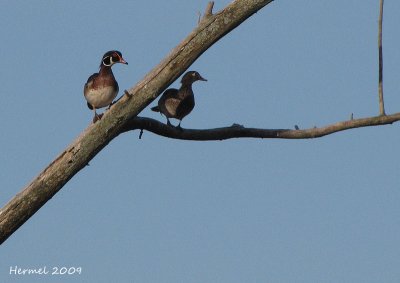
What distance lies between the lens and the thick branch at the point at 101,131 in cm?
752

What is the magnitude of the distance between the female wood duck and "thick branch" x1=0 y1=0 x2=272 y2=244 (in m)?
4.16

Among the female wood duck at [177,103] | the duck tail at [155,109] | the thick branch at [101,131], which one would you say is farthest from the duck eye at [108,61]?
the duck tail at [155,109]

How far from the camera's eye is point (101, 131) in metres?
7.58

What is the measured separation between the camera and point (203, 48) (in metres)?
7.60

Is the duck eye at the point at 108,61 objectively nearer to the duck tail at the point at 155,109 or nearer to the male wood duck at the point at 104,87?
the male wood duck at the point at 104,87

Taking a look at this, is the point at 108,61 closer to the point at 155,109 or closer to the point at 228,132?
the point at 228,132

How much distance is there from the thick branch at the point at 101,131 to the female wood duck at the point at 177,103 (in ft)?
13.6

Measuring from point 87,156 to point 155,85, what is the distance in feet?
2.80

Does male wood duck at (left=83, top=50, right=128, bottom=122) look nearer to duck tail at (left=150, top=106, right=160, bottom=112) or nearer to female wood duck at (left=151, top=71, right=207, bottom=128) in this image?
female wood duck at (left=151, top=71, right=207, bottom=128)

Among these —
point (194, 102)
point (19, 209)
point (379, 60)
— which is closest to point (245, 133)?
point (379, 60)

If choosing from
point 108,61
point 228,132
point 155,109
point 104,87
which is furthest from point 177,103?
point 228,132

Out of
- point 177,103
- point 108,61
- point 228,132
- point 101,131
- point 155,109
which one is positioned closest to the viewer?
point 101,131

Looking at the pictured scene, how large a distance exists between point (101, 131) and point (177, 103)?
450 cm

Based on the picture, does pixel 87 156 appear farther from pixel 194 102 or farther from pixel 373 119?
pixel 194 102
